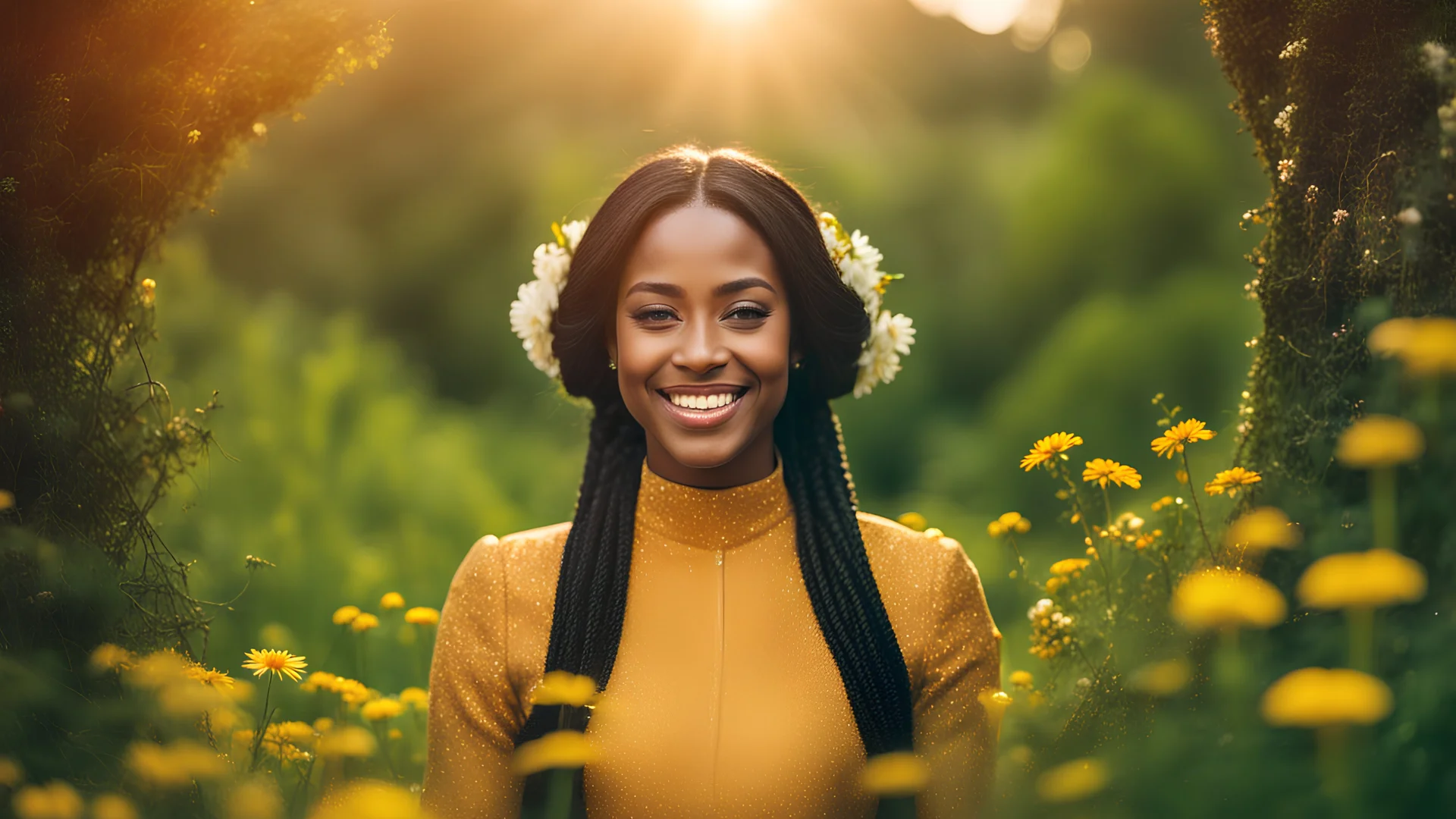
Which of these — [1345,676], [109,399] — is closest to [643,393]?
[109,399]

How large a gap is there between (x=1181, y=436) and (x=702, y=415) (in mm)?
839

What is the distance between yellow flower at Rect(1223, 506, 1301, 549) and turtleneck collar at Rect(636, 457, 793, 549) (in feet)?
2.77

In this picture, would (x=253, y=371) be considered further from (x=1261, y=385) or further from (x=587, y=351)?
(x=1261, y=385)

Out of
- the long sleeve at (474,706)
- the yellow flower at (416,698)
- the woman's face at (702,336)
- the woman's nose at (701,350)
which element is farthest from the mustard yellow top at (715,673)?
the yellow flower at (416,698)

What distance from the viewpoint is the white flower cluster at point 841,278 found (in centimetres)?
240

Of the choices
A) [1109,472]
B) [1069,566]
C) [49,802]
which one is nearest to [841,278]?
[1109,472]

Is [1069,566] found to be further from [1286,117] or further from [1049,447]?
[1286,117]

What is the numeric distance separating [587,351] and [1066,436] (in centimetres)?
97

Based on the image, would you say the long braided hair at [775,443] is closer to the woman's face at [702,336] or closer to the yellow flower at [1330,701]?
the woman's face at [702,336]

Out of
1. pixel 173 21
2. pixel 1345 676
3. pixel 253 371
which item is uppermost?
pixel 253 371

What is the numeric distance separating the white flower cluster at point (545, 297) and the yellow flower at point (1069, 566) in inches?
47.7

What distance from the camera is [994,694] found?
79.6 inches

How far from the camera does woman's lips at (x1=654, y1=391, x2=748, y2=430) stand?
6.69ft

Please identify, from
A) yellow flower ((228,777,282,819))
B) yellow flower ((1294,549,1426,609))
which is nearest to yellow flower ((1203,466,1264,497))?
yellow flower ((1294,549,1426,609))
